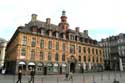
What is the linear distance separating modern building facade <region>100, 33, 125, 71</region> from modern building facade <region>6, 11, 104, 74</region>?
16.1 meters

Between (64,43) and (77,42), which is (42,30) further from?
(77,42)

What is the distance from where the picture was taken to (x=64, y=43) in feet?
165

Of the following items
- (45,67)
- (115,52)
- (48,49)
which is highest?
(48,49)

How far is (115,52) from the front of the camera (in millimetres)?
73562

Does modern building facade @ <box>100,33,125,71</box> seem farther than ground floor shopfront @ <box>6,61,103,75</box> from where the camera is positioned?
Yes

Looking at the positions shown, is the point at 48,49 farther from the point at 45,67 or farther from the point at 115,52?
the point at 115,52

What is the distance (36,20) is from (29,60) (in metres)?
13.5

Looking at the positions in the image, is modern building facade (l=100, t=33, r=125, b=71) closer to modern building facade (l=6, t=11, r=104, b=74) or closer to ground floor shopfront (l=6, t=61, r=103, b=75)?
modern building facade (l=6, t=11, r=104, b=74)

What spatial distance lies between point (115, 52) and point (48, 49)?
39688mm

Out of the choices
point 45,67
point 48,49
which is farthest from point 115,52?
point 45,67

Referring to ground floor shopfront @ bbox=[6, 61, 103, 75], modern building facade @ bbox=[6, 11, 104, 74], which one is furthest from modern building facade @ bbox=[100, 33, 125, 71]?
ground floor shopfront @ bbox=[6, 61, 103, 75]

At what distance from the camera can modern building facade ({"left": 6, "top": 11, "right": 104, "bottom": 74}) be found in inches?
1613

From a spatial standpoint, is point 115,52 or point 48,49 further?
point 115,52

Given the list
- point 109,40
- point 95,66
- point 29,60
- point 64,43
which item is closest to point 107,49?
point 109,40
